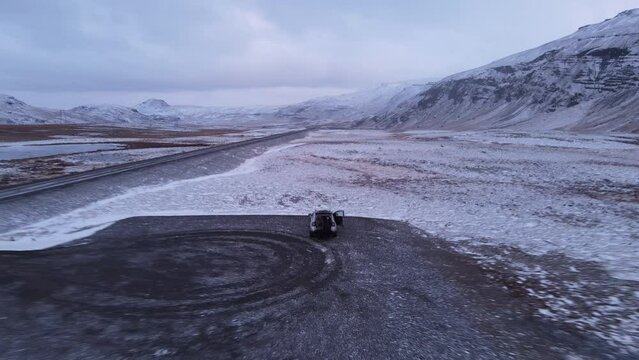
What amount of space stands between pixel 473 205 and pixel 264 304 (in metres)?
15.1

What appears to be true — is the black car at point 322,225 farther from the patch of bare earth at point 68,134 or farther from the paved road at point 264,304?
the patch of bare earth at point 68,134

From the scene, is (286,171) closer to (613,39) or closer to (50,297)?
(50,297)

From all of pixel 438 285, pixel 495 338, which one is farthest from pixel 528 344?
pixel 438 285

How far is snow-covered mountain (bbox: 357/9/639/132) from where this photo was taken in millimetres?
128125

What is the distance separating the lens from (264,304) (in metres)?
10.3

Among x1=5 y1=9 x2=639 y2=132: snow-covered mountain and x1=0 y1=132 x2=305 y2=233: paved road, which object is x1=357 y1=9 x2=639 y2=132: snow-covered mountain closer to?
x1=5 y1=9 x2=639 y2=132: snow-covered mountain

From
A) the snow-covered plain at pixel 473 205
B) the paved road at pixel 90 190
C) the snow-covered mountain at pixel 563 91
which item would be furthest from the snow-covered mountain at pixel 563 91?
the paved road at pixel 90 190

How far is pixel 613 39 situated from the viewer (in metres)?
163

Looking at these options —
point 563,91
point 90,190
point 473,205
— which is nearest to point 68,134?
point 90,190

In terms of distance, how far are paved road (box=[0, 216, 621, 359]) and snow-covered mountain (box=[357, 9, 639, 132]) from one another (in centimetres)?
11064

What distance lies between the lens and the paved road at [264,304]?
8.28 metres

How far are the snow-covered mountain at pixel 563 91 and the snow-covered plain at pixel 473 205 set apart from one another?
87089 mm

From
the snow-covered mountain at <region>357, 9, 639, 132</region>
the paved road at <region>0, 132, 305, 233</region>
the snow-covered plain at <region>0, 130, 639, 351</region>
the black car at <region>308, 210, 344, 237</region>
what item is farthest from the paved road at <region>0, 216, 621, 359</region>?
the snow-covered mountain at <region>357, 9, 639, 132</region>

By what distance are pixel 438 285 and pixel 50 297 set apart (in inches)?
369
